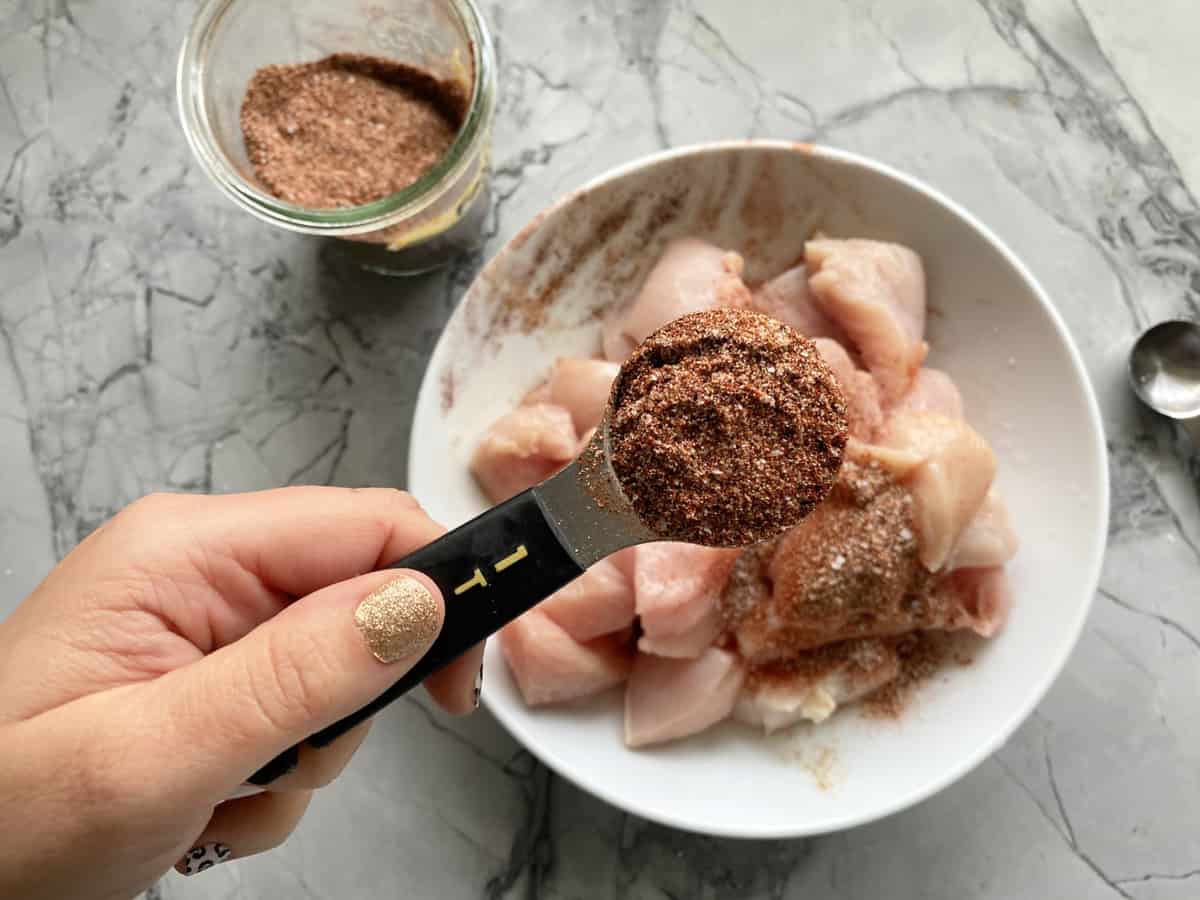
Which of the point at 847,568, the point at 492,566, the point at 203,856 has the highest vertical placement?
the point at 492,566

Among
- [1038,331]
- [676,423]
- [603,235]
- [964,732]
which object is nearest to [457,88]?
[603,235]

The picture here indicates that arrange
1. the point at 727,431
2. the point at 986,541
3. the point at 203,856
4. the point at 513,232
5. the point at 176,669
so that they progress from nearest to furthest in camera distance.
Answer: the point at 727,431
the point at 176,669
the point at 203,856
the point at 986,541
the point at 513,232

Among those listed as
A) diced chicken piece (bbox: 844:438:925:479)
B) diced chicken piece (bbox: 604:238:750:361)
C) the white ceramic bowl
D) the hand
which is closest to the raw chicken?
diced chicken piece (bbox: 844:438:925:479)

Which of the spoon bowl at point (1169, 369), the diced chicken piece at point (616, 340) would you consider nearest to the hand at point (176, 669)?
the diced chicken piece at point (616, 340)

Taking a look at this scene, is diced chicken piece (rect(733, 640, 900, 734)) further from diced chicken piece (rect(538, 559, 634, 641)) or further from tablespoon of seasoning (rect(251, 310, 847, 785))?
tablespoon of seasoning (rect(251, 310, 847, 785))

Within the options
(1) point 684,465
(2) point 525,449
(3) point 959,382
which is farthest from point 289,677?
(3) point 959,382

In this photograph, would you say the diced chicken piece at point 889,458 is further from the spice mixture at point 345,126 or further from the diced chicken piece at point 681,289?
the spice mixture at point 345,126

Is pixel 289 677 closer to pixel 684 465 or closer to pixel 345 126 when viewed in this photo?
pixel 684 465
